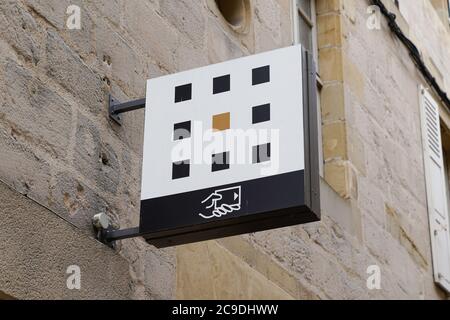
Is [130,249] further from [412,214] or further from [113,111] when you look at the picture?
[412,214]

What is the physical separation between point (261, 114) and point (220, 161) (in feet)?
0.80

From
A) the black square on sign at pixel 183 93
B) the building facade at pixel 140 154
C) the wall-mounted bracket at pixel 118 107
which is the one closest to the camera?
the building facade at pixel 140 154

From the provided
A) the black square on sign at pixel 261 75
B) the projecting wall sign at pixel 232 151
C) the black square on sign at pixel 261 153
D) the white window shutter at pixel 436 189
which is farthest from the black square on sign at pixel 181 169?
the white window shutter at pixel 436 189

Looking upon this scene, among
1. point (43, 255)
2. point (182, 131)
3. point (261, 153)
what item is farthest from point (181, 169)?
point (43, 255)

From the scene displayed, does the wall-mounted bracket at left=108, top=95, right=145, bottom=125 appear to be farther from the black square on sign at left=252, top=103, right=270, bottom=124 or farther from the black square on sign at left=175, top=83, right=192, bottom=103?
the black square on sign at left=252, top=103, right=270, bottom=124

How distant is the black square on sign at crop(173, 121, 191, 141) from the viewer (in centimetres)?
462

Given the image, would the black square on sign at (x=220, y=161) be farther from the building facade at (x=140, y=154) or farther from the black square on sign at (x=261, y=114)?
the building facade at (x=140, y=154)

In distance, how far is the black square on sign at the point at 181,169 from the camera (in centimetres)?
452

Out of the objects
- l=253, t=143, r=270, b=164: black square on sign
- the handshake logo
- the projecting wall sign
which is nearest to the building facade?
the projecting wall sign

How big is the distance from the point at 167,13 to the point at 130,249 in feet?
4.50

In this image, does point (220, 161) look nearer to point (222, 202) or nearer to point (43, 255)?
point (222, 202)
